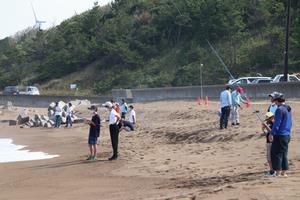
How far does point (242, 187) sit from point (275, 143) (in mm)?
1869

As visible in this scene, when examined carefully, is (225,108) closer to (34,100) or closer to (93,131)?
(93,131)

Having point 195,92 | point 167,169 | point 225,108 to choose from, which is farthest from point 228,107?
point 195,92

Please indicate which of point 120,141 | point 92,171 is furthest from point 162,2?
point 92,171

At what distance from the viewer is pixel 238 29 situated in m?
58.8

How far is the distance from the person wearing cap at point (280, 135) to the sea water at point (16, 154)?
11.3 m

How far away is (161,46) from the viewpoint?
69.8 metres

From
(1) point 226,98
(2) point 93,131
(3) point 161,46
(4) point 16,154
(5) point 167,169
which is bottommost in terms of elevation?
(4) point 16,154

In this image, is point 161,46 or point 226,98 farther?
point 161,46

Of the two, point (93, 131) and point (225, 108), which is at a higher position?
point (225, 108)

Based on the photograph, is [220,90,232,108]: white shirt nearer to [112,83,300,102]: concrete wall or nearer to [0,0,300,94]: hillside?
[112,83,300,102]: concrete wall

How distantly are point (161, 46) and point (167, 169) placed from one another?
54.7 metres

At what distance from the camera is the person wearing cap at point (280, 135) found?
1150 cm

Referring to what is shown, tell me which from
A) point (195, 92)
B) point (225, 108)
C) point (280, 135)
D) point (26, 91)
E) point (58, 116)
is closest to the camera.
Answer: point (280, 135)

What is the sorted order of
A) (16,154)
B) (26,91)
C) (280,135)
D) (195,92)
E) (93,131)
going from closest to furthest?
(280,135) → (93,131) → (16,154) → (195,92) → (26,91)
